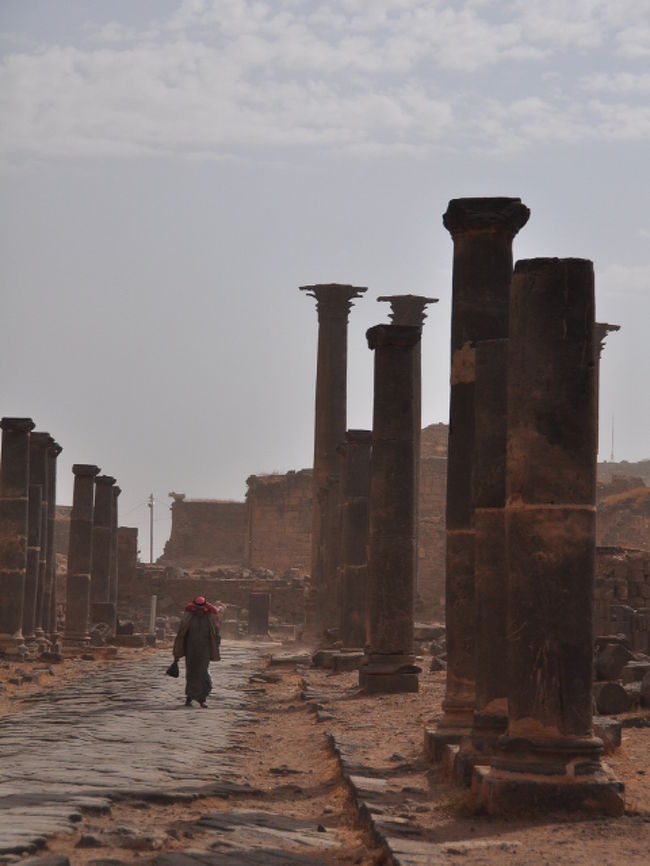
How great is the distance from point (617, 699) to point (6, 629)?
15123mm

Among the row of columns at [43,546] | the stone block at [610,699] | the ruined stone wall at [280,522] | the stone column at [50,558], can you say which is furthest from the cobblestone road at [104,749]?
the ruined stone wall at [280,522]

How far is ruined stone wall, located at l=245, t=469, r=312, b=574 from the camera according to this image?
5434 centimetres

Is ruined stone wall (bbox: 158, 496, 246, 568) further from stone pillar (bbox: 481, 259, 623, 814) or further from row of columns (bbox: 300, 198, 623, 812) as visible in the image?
stone pillar (bbox: 481, 259, 623, 814)

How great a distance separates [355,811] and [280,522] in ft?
149

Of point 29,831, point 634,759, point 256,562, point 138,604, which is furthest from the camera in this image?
point 256,562

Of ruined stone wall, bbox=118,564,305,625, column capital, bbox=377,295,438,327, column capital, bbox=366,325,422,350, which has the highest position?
column capital, bbox=377,295,438,327

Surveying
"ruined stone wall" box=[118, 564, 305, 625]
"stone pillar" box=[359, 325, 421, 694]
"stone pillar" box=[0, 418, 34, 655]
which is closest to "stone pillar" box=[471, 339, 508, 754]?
"stone pillar" box=[359, 325, 421, 694]

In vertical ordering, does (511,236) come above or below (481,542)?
above

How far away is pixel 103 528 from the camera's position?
37219 mm

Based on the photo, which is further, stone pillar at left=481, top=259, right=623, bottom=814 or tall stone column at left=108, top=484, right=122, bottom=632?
tall stone column at left=108, top=484, right=122, bottom=632

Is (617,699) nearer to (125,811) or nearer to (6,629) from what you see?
(125,811)

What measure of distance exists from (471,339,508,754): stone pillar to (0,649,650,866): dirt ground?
2.12 ft

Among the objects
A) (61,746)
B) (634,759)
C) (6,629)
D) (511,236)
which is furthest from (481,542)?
(6,629)

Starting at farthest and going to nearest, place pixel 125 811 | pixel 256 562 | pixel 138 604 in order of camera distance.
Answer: pixel 256 562 → pixel 138 604 → pixel 125 811
